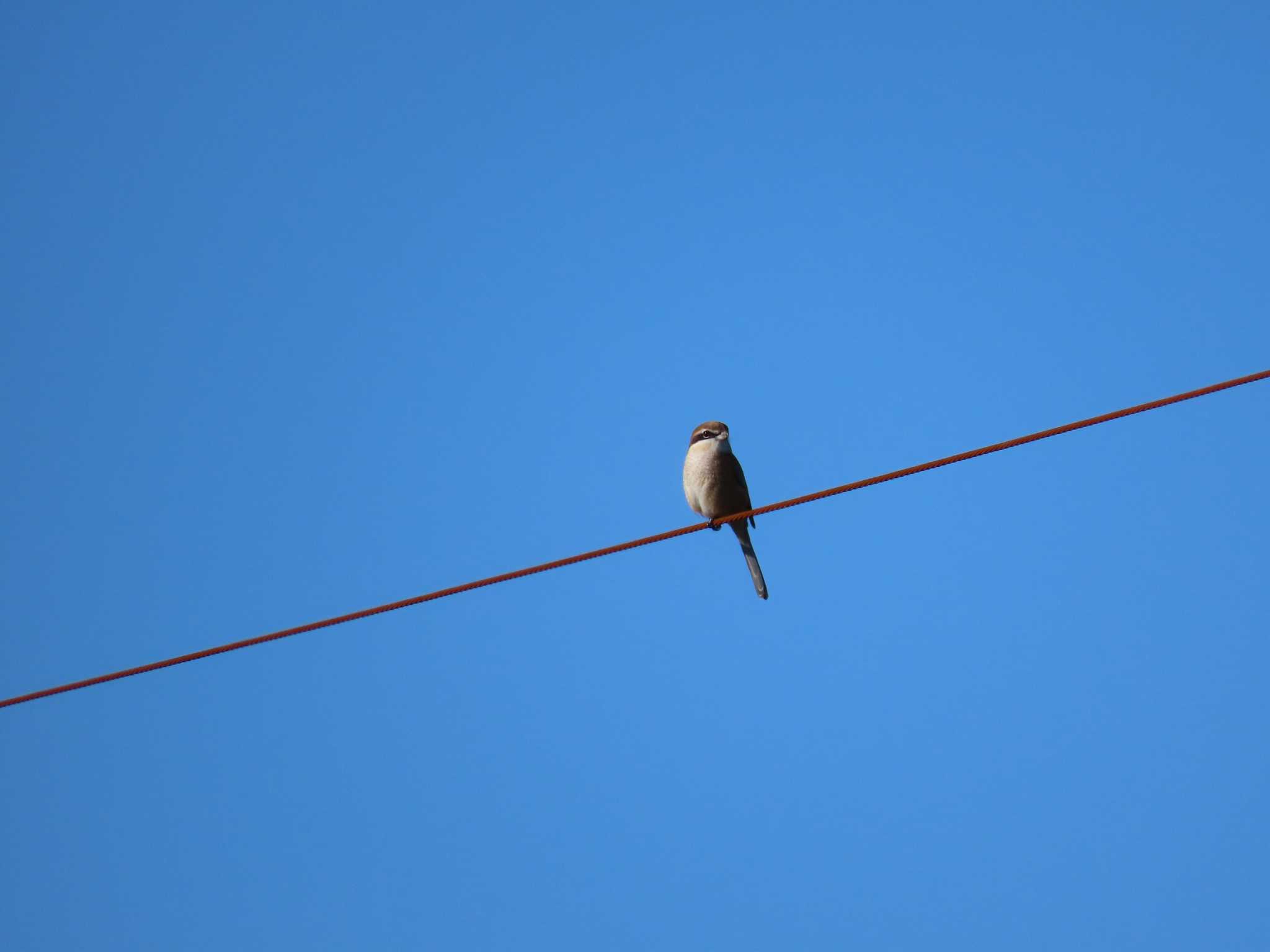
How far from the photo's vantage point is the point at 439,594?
6484 millimetres

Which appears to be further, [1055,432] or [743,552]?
[743,552]

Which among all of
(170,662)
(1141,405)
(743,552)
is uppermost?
(743,552)

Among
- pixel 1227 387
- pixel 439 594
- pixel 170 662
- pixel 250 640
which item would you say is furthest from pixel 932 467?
pixel 170 662

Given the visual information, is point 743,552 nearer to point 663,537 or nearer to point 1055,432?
point 663,537

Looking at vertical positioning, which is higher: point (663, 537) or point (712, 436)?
point (712, 436)

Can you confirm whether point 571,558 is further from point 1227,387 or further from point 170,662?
point 1227,387

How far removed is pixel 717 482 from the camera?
1132cm

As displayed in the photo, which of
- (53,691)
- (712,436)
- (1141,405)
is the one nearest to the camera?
(1141,405)

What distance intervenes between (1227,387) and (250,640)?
4762 millimetres

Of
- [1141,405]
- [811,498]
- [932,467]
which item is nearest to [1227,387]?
[1141,405]

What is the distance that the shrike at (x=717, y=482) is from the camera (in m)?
11.3

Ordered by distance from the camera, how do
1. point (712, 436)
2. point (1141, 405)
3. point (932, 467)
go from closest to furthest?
point (1141, 405), point (932, 467), point (712, 436)

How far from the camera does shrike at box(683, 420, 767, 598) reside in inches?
446

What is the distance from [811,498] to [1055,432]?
4.18 feet
